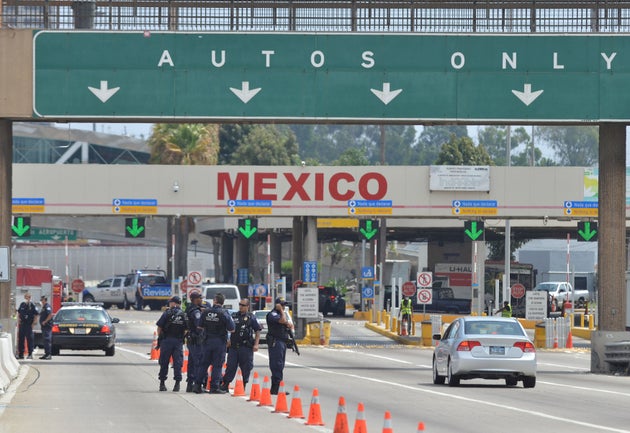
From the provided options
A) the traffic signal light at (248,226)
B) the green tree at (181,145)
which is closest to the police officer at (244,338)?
the traffic signal light at (248,226)

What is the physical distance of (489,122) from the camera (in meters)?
32.4

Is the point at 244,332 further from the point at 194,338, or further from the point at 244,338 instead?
the point at 194,338

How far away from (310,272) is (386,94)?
18.6 metres

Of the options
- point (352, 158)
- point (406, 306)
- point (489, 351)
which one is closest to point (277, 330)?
point (489, 351)

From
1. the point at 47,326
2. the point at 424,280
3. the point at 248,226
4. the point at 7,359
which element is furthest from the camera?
the point at 424,280

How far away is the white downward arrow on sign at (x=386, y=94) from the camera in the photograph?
32438 millimetres

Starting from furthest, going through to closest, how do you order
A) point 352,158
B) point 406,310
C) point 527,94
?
point 352,158, point 406,310, point 527,94

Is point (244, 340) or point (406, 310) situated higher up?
point (244, 340)

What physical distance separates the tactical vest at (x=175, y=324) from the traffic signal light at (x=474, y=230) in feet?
94.8

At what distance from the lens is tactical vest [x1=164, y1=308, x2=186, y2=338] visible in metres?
25.5

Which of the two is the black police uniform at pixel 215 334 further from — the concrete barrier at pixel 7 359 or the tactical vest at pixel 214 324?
the concrete barrier at pixel 7 359

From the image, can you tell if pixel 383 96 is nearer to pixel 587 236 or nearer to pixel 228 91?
pixel 228 91

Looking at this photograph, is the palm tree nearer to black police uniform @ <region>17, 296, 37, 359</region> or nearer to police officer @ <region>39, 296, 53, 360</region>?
black police uniform @ <region>17, 296, 37, 359</region>

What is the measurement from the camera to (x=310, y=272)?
50.3 m
